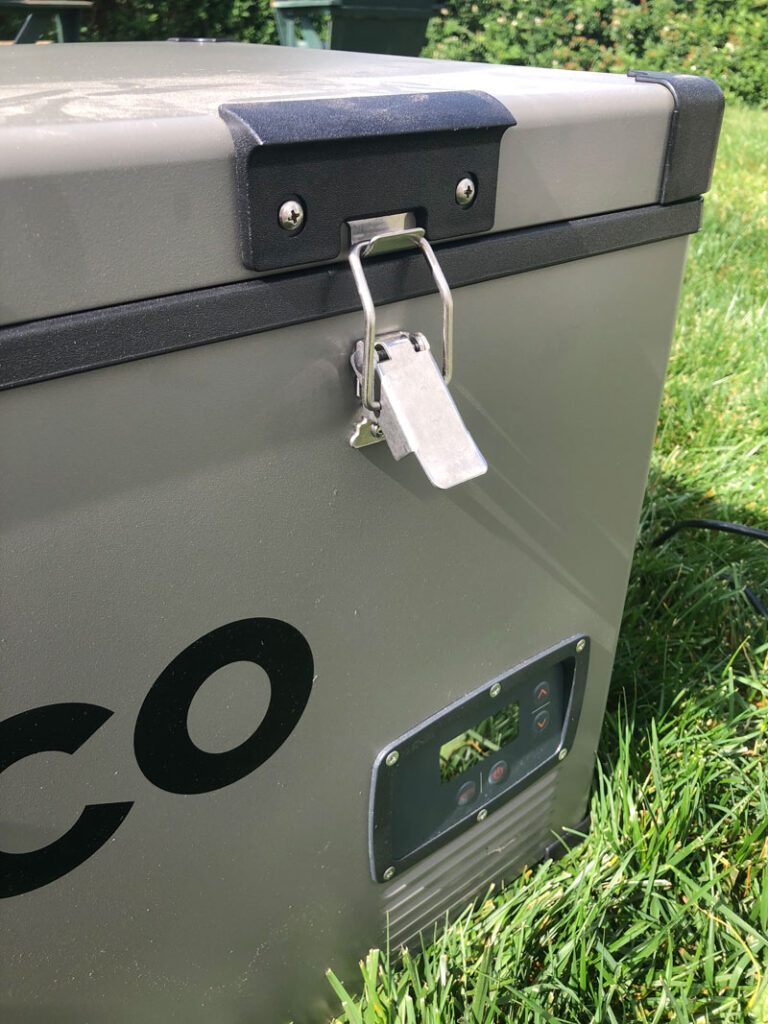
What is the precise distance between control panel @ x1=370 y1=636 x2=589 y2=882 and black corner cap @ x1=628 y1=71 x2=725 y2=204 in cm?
45

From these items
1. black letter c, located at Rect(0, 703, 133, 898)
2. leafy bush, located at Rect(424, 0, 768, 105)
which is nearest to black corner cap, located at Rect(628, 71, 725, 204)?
black letter c, located at Rect(0, 703, 133, 898)

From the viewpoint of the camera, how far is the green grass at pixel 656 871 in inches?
36.4

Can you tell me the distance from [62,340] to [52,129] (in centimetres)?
11

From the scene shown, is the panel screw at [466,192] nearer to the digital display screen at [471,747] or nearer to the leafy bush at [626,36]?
the digital display screen at [471,747]

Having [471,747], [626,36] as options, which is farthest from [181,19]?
[471,747]

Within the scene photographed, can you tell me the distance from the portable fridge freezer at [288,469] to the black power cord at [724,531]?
59 centimetres

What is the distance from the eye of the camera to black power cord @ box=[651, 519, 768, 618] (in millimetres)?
1457

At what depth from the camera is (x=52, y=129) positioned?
49cm

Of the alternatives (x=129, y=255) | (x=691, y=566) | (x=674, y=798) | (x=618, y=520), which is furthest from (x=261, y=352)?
(x=691, y=566)

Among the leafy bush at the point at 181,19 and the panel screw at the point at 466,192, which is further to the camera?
the leafy bush at the point at 181,19

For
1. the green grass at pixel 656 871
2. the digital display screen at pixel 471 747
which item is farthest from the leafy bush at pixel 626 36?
the digital display screen at pixel 471 747

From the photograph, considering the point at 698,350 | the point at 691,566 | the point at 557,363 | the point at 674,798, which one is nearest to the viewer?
the point at 557,363

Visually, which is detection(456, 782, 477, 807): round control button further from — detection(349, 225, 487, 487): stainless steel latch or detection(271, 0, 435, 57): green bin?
detection(271, 0, 435, 57): green bin

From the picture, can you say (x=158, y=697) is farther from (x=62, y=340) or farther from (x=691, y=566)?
(x=691, y=566)
